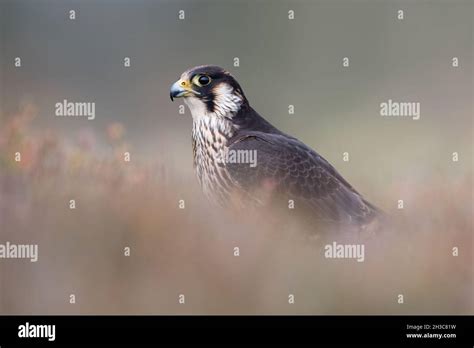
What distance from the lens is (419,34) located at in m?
12.0

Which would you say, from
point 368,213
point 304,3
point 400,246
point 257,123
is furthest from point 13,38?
point 400,246

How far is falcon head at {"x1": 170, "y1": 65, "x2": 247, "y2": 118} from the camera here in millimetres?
6418

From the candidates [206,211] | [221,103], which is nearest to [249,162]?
[221,103]

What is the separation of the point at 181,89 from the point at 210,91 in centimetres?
25

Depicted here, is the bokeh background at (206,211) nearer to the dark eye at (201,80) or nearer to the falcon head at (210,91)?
the falcon head at (210,91)

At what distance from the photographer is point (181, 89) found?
251 inches

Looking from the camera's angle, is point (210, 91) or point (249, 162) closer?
point (249, 162)

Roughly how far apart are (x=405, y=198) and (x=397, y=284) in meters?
Result: 1.24

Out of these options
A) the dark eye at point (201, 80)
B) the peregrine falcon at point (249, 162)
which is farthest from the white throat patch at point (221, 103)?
the dark eye at point (201, 80)

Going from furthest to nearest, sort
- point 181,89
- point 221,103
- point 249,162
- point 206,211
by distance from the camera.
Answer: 1. point 221,103
2. point 181,89
3. point 249,162
4. point 206,211

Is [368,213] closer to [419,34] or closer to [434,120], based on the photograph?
[434,120]

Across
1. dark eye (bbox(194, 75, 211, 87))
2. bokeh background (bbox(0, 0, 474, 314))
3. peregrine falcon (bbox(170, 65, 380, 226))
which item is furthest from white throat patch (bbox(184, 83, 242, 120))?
bokeh background (bbox(0, 0, 474, 314))

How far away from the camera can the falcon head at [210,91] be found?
642 centimetres

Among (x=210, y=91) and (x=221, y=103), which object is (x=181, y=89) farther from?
(x=221, y=103)
